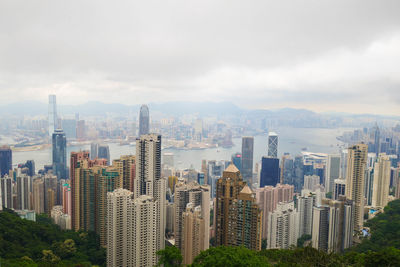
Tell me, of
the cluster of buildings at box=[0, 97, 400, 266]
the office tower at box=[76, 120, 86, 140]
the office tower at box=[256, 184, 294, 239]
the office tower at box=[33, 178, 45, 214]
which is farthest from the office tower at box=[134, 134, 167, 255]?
the office tower at box=[33, 178, 45, 214]

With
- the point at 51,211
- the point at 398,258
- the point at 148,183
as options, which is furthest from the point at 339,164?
the point at 51,211

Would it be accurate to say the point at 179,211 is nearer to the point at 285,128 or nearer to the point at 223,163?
the point at 223,163

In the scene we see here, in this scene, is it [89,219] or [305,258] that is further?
[89,219]

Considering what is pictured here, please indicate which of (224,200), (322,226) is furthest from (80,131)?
(322,226)

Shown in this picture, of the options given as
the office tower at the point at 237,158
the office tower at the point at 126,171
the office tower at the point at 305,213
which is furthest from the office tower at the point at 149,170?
the office tower at the point at 237,158

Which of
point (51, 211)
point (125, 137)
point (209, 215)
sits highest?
point (125, 137)

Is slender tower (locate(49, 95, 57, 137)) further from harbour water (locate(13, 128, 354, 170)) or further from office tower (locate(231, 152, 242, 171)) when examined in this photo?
office tower (locate(231, 152, 242, 171))

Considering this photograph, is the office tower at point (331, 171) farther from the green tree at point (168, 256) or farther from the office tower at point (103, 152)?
the green tree at point (168, 256)
